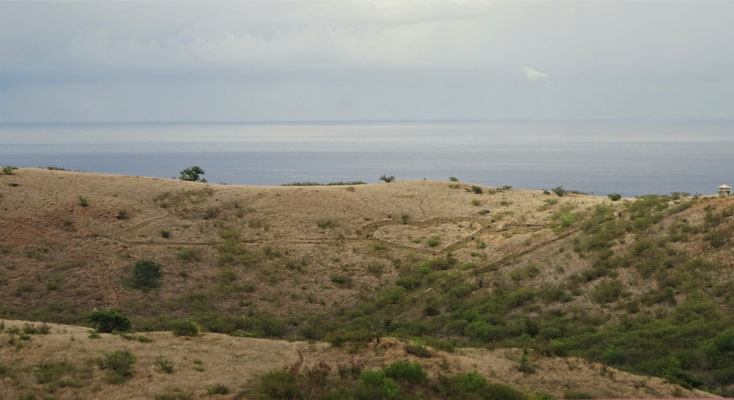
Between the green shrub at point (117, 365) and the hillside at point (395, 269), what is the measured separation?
1.52 ft

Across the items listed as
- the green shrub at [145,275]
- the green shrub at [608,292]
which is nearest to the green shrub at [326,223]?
the green shrub at [145,275]

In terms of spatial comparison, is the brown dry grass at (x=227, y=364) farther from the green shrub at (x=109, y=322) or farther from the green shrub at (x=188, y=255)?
the green shrub at (x=188, y=255)

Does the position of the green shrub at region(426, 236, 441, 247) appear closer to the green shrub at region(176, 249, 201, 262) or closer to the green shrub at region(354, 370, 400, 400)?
the green shrub at region(176, 249, 201, 262)

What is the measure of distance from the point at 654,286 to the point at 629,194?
92266mm

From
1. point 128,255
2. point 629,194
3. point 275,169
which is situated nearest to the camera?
point 128,255

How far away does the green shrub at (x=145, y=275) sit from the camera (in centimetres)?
3020

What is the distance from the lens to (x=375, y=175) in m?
152

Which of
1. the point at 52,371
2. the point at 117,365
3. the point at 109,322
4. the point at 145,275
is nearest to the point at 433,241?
the point at 145,275

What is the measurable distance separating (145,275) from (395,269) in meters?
11.9

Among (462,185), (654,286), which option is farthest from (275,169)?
(654,286)

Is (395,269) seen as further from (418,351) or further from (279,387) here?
(279,387)

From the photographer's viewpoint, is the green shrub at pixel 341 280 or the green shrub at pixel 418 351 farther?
the green shrub at pixel 341 280

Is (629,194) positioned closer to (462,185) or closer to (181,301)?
(462,185)

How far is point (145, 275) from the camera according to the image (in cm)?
3067
